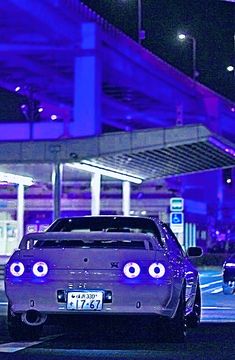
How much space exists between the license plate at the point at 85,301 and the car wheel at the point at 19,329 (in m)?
0.72

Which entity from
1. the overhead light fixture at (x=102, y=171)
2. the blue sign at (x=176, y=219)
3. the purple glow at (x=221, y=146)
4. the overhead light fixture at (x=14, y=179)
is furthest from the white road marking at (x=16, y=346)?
the overhead light fixture at (x=14, y=179)

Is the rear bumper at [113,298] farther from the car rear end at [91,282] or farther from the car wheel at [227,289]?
the car wheel at [227,289]

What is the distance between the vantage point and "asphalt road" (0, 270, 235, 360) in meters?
10.1

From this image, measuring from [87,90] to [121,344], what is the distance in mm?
34367

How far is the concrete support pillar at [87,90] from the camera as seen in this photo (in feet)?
145

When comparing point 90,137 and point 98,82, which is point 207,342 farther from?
point 98,82

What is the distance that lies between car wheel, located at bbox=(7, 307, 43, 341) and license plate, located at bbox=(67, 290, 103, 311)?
721mm

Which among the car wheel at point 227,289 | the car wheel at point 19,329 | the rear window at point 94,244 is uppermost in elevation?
the rear window at point 94,244

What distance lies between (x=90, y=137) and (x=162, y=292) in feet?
61.7

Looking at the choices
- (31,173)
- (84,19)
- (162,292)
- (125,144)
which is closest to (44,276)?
(162,292)

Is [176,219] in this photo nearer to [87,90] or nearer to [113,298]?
[87,90]

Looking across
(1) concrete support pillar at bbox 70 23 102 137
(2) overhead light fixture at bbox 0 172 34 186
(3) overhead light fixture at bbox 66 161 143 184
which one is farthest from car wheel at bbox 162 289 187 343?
(1) concrete support pillar at bbox 70 23 102 137

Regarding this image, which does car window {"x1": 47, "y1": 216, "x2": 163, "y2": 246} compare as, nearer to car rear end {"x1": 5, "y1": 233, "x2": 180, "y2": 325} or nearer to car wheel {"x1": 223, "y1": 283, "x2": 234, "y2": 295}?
car rear end {"x1": 5, "y1": 233, "x2": 180, "y2": 325}

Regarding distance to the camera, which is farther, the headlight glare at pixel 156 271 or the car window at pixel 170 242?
the car window at pixel 170 242
